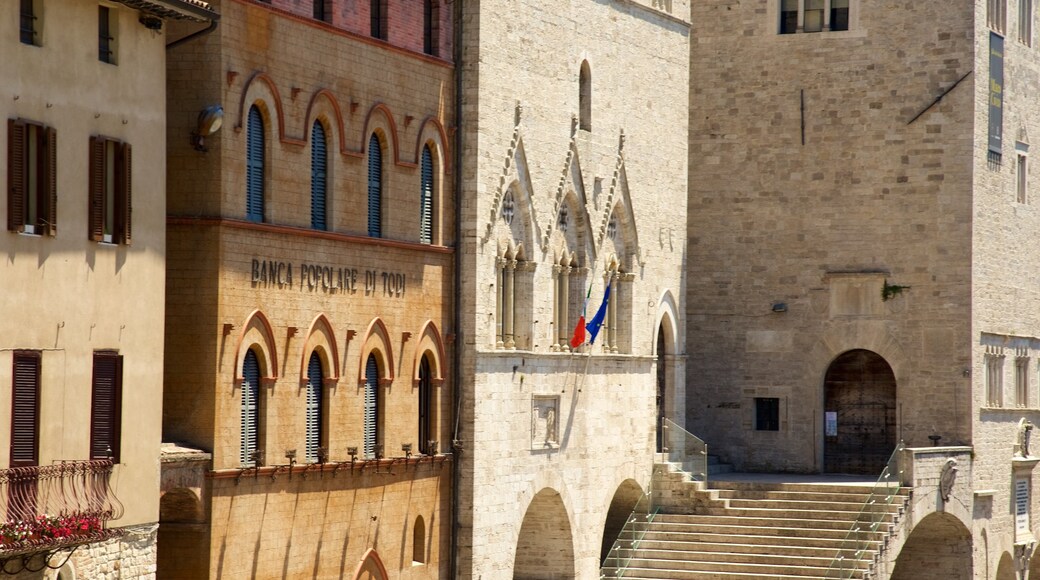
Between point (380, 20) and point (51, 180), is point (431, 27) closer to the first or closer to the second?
point (380, 20)

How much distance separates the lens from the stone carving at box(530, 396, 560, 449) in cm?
3838

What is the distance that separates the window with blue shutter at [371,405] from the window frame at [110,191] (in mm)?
7440

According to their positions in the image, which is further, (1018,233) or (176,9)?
(1018,233)

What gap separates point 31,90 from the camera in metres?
25.2

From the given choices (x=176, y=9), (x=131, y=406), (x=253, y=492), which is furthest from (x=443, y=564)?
(x=176, y=9)

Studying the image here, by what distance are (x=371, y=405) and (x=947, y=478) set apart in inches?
656

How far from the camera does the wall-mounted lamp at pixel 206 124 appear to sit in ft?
95.5

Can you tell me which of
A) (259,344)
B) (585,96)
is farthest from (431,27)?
(259,344)

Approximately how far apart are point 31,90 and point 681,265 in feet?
72.3

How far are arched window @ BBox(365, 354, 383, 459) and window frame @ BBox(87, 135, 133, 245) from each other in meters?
7.44

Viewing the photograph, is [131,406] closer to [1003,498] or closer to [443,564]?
[443,564]

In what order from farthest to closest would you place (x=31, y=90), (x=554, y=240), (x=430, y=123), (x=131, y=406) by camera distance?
(x=554, y=240) < (x=430, y=123) < (x=131, y=406) < (x=31, y=90)

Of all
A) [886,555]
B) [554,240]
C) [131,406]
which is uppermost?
[554,240]

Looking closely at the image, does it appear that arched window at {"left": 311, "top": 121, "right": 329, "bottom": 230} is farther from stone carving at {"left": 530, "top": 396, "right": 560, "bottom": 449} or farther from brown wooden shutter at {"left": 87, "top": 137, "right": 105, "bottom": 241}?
stone carving at {"left": 530, "top": 396, "right": 560, "bottom": 449}
